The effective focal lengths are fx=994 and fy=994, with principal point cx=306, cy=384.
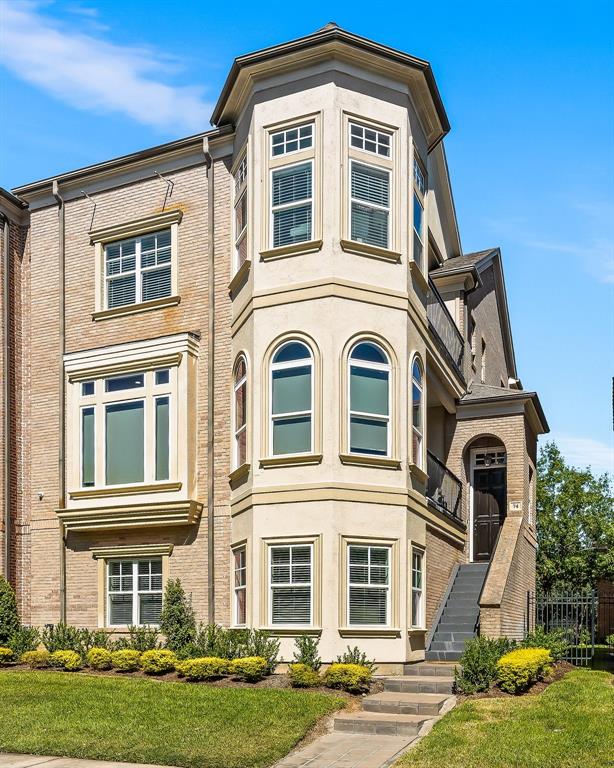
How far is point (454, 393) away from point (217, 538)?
7587 millimetres

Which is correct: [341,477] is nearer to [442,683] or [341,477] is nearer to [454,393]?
[442,683]

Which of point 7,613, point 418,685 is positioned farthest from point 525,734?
point 7,613

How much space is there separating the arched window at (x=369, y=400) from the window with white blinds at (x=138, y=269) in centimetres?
500

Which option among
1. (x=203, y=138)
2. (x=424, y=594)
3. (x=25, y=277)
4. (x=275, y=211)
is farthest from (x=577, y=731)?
(x=25, y=277)

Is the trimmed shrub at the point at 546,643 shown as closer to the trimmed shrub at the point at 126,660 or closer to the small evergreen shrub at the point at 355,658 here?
the small evergreen shrub at the point at 355,658

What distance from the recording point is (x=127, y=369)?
2031 centimetres

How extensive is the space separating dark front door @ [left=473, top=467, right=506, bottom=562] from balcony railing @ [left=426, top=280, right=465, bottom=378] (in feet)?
9.37

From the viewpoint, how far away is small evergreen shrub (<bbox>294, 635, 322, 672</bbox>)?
16203 millimetres

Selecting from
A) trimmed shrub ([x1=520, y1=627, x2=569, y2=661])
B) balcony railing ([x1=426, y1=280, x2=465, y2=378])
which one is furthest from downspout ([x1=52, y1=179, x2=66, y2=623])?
trimmed shrub ([x1=520, y1=627, x2=569, y2=661])

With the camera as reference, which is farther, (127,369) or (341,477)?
(127,369)

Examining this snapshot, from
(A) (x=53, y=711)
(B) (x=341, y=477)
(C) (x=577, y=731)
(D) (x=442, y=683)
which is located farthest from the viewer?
(B) (x=341, y=477)

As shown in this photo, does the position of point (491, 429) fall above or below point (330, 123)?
below

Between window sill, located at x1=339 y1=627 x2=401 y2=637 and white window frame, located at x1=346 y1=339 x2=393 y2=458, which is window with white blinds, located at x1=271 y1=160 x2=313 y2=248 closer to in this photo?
white window frame, located at x1=346 y1=339 x2=393 y2=458

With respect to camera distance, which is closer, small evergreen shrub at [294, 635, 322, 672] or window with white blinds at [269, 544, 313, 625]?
small evergreen shrub at [294, 635, 322, 672]
